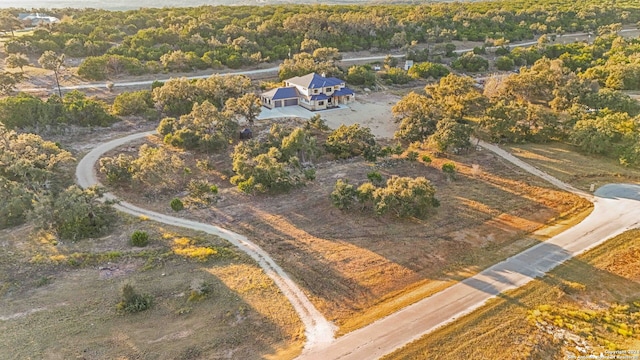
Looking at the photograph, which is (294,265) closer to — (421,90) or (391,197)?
(391,197)

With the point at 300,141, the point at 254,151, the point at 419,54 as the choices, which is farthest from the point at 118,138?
the point at 419,54

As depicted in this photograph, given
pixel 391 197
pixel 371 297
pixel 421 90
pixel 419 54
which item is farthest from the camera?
pixel 419 54

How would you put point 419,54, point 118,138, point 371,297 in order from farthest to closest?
1. point 419,54
2. point 118,138
3. point 371,297

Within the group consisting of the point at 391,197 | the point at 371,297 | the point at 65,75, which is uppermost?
the point at 65,75

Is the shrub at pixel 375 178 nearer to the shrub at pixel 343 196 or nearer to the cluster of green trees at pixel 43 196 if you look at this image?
the shrub at pixel 343 196

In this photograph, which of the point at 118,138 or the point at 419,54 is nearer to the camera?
the point at 118,138

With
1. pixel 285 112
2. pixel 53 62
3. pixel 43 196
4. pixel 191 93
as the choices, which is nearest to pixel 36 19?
pixel 53 62

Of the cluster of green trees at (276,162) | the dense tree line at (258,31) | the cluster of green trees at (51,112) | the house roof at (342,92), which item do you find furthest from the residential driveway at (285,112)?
the dense tree line at (258,31)

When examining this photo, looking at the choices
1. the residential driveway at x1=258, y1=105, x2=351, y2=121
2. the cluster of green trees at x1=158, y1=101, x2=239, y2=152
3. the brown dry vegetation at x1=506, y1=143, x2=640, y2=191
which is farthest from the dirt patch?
the brown dry vegetation at x1=506, y1=143, x2=640, y2=191
